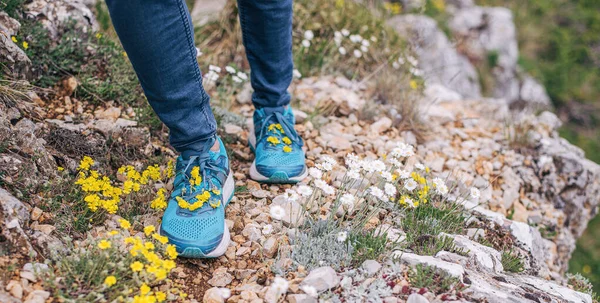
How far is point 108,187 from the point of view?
7.50 feet

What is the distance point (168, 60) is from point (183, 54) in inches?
3.0

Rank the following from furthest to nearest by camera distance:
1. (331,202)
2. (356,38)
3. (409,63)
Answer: (409,63), (356,38), (331,202)

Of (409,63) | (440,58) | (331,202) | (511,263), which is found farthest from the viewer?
(440,58)

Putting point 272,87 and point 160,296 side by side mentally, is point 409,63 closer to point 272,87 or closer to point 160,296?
point 272,87

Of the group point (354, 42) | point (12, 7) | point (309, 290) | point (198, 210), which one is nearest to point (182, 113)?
point (198, 210)

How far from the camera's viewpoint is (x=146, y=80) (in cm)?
203

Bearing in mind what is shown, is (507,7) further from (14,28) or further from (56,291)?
(56,291)

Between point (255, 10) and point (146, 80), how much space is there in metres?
0.69

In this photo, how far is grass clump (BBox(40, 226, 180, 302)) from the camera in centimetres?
186

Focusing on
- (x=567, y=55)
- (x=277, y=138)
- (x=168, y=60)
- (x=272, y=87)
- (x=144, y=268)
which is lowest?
(x=567, y=55)

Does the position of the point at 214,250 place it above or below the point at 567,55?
above

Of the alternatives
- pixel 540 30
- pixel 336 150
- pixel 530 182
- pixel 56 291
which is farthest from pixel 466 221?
pixel 540 30

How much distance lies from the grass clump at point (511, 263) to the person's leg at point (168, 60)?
153cm

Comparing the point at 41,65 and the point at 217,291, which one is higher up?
the point at 41,65
